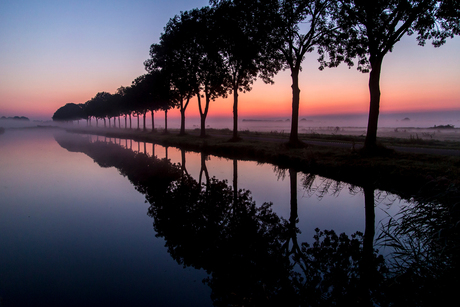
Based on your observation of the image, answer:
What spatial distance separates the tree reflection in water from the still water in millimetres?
28

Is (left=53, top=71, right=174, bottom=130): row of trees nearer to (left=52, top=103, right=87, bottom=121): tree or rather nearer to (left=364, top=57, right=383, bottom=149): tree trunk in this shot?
(left=364, top=57, right=383, bottom=149): tree trunk

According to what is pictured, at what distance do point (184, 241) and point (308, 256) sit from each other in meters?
2.60

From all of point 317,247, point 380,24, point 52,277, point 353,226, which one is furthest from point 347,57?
point 52,277

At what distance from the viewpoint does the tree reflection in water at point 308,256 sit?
11.7 ft

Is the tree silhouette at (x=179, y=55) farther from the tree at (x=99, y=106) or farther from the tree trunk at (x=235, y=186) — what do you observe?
the tree at (x=99, y=106)

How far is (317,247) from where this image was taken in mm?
5176

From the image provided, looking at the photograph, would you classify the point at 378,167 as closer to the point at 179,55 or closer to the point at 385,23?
the point at 385,23

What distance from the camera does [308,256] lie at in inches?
189

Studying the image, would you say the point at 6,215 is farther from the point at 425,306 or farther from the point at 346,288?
the point at 425,306

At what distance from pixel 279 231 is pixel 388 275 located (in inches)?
94.1

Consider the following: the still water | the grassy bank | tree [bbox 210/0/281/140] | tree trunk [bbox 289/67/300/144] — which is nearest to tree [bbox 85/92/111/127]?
tree [bbox 210/0/281/140]

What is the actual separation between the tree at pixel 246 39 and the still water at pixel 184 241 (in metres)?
12.8

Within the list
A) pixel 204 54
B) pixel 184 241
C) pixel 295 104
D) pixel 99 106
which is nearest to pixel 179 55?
pixel 204 54

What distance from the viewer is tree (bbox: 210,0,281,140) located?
18.3m
